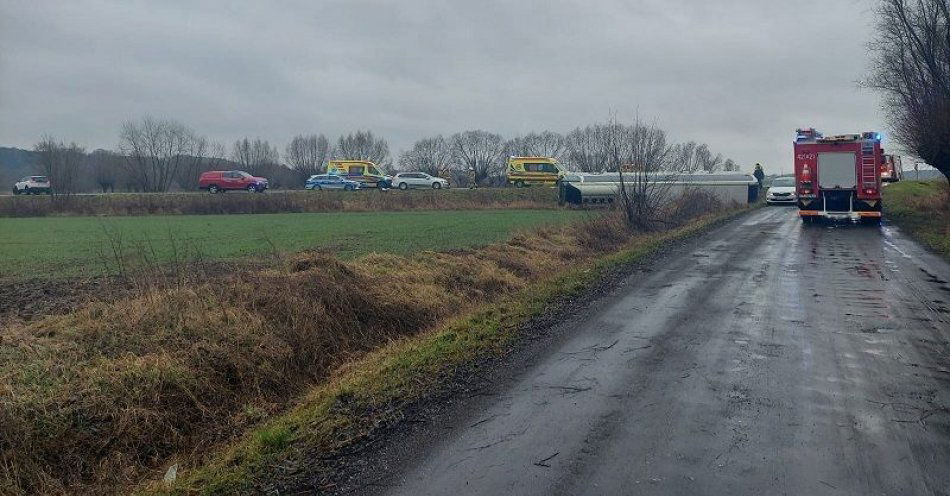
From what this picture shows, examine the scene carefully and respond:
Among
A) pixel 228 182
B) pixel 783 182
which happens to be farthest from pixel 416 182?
pixel 783 182

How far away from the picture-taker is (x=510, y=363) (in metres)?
8.11

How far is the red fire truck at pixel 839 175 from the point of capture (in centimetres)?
2489

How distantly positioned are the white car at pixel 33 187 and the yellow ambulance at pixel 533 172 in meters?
34.8

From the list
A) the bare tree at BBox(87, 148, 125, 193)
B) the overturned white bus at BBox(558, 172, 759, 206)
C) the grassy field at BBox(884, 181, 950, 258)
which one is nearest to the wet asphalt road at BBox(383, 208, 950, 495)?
the grassy field at BBox(884, 181, 950, 258)

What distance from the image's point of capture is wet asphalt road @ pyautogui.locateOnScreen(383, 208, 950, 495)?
4.89 meters

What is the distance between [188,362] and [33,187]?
5616cm

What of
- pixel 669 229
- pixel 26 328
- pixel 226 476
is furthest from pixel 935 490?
pixel 669 229

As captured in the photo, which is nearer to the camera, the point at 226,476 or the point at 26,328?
the point at 226,476

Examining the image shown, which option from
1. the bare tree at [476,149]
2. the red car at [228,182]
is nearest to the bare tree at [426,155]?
the bare tree at [476,149]

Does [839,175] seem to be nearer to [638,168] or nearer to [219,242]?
[638,168]

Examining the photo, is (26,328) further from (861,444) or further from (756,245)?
(756,245)

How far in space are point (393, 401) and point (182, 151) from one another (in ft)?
283

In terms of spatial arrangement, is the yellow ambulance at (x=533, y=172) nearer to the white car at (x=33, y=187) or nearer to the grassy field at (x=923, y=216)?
the grassy field at (x=923, y=216)

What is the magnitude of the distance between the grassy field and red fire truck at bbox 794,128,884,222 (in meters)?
1.58
